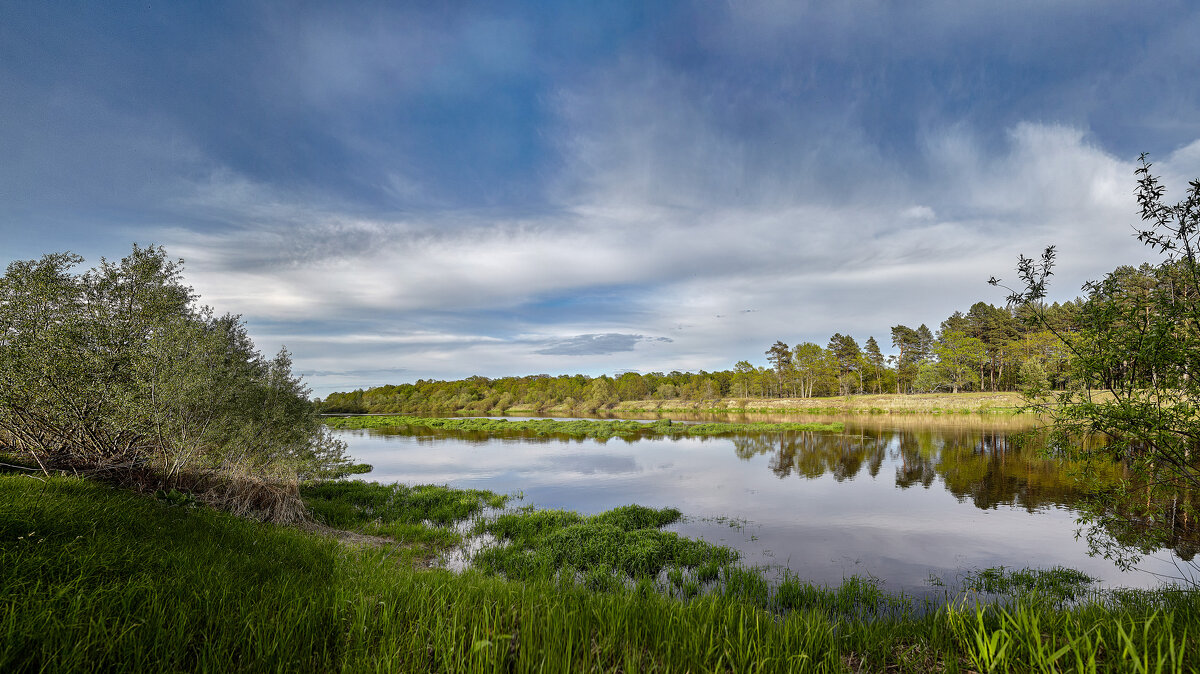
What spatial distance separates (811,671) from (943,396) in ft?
353

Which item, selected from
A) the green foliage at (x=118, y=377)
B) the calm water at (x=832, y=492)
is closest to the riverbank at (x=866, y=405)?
the calm water at (x=832, y=492)

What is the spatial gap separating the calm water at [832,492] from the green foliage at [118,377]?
12630 mm

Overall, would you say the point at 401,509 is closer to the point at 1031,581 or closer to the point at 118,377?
the point at 118,377

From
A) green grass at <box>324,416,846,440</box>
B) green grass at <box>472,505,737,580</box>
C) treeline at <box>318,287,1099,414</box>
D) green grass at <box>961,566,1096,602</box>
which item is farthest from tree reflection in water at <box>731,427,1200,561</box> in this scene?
treeline at <box>318,287,1099,414</box>

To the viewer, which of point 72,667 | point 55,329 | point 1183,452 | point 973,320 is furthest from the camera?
point 973,320

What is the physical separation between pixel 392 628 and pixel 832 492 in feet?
79.7

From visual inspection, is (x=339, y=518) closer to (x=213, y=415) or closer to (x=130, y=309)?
(x=213, y=415)

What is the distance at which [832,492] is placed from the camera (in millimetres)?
23719

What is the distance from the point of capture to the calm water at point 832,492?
13.9 m

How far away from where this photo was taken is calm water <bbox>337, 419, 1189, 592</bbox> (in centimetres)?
1389

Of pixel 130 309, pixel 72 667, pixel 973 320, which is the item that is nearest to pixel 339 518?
pixel 130 309

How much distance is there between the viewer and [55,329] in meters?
11.7

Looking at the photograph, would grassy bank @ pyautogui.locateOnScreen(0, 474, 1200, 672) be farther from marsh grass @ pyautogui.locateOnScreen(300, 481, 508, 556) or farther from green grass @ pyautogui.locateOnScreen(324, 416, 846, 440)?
green grass @ pyautogui.locateOnScreen(324, 416, 846, 440)

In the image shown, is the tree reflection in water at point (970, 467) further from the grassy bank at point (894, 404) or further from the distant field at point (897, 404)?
the distant field at point (897, 404)
